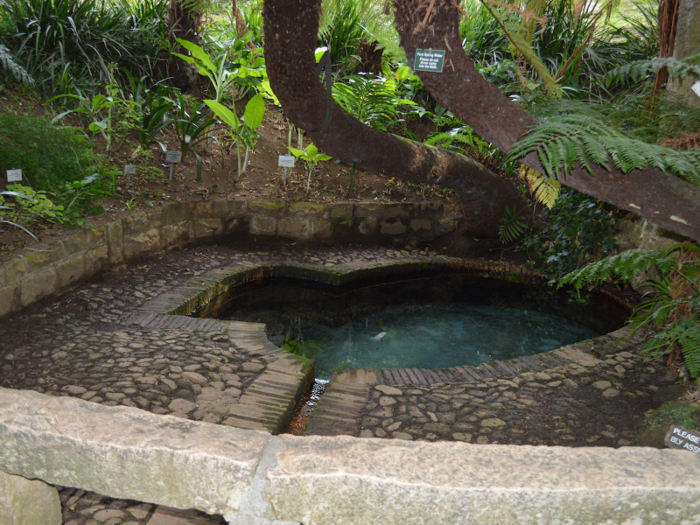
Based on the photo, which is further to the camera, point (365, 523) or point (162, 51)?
point (162, 51)

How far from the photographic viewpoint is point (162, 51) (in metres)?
5.61

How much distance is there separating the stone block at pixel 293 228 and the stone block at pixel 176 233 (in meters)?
0.88

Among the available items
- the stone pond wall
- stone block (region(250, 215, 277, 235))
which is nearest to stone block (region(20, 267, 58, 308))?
the stone pond wall

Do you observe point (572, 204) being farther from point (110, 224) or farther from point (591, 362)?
point (110, 224)

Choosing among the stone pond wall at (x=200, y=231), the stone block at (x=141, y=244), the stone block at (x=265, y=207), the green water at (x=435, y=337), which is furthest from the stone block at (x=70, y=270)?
the stone block at (x=265, y=207)

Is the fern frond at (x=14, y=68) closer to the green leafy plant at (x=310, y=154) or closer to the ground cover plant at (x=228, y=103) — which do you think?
the ground cover plant at (x=228, y=103)

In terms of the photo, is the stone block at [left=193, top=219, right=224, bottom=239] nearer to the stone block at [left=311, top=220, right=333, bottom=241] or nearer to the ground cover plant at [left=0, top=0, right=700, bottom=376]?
the ground cover plant at [left=0, top=0, right=700, bottom=376]

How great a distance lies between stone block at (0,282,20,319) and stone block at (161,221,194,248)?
144cm

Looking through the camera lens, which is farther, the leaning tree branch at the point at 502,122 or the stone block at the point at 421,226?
the stone block at the point at 421,226

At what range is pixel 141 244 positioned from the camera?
4043mm

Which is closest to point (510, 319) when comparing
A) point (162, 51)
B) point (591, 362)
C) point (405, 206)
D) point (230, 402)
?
point (591, 362)

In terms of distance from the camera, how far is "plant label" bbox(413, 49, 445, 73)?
198 centimetres

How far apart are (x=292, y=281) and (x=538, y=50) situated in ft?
14.7

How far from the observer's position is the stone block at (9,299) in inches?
112
